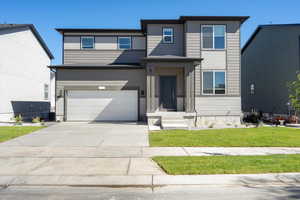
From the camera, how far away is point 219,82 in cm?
1477

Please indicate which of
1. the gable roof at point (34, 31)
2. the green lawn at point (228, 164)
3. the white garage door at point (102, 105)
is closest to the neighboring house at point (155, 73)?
the white garage door at point (102, 105)

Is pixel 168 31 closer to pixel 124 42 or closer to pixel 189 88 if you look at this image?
pixel 124 42

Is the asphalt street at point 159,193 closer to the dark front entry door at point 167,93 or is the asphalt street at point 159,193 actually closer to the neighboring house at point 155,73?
the neighboring house at point 155,73

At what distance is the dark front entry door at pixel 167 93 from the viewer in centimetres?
1525

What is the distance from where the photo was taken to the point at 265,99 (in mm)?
19547

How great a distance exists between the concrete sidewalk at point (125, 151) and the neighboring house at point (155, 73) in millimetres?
5994

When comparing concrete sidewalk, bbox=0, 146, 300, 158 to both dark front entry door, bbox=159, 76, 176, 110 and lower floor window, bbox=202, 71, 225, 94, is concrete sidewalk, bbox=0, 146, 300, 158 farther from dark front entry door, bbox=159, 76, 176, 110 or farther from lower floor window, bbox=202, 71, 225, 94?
dark front entry door, bbox=159, 76, 176, 110

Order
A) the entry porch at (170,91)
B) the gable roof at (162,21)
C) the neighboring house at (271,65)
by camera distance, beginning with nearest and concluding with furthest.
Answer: the entry porch at (170,91), the gable roof at (162,21), the neighboring house at (271,65)

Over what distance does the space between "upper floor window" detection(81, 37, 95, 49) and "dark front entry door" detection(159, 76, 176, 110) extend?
6470 mm

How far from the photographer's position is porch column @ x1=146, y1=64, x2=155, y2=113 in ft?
46.1

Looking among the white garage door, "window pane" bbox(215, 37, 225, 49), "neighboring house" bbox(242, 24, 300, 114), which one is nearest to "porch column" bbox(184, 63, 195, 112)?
"window pane" bbox(215, 37, 225, 49)

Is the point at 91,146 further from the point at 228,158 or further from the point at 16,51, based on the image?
the point at 16,51

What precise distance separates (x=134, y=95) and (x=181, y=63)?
4.21 meters

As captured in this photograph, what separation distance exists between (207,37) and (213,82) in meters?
3.24
